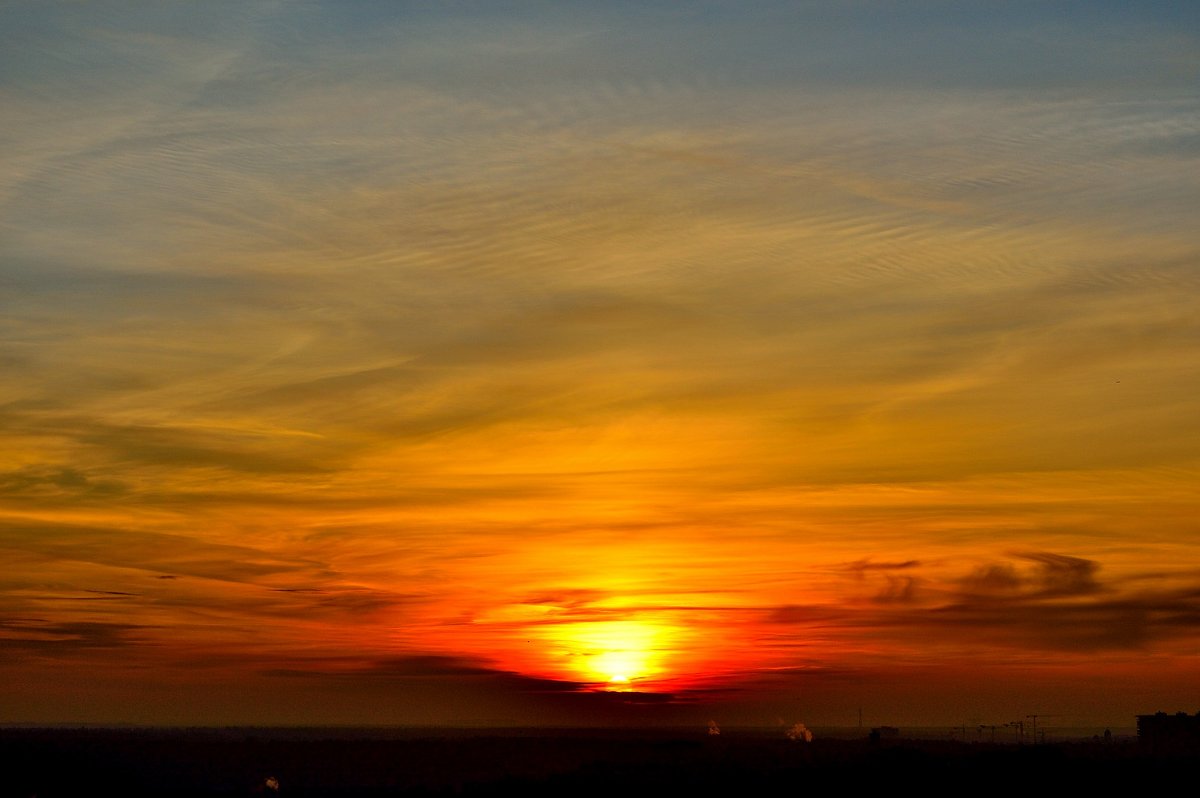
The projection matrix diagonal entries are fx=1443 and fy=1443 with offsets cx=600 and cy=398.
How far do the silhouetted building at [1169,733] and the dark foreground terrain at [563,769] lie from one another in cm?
361

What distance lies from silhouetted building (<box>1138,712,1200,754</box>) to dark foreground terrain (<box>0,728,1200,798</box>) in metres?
3.61

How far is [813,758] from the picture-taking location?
144m

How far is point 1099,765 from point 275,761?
311 ft

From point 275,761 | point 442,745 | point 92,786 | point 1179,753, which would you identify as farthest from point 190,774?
point 1179,753

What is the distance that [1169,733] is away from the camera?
174 meters

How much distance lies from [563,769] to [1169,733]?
77379 mm

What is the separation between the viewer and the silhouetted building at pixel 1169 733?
526ft

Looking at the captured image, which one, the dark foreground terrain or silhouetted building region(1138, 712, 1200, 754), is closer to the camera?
the dark foreground terrain

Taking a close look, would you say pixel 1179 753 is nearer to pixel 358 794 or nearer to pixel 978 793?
pixel 978 793

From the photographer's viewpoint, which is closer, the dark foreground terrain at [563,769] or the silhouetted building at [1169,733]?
the dark foreground terrain at [563,769]

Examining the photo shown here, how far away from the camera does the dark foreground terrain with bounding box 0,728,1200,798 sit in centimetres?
10744

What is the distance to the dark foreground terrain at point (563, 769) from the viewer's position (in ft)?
352

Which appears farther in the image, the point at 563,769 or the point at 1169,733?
the point at 1169,733

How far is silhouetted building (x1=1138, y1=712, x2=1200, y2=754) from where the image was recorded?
526ft
